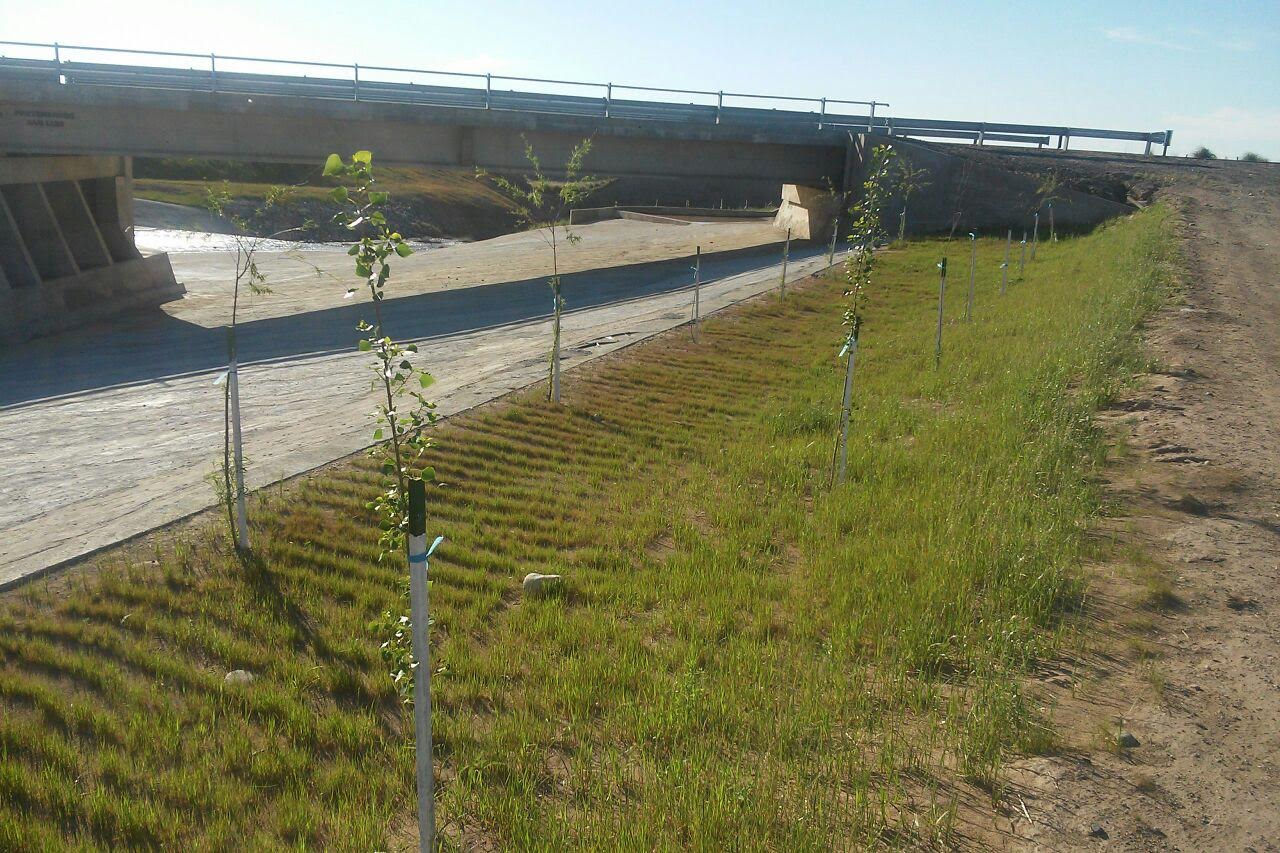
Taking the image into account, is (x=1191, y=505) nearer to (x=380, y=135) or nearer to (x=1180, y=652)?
(x=1180, y=652)

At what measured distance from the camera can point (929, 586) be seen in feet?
21.9

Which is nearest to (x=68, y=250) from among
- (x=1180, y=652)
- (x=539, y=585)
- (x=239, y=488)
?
(x=239, y=488)

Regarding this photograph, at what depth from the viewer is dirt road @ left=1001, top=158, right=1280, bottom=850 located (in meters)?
4.49

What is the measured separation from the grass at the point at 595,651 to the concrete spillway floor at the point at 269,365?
133 cm

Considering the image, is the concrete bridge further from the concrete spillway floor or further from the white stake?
the white stake

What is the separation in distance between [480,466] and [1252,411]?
843 centimetres

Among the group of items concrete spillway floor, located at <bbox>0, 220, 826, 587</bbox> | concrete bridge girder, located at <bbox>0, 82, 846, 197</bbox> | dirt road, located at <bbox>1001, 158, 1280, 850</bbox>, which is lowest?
concrete spillway floor, located at <bbox>0, 220, 826, 587</bbox>

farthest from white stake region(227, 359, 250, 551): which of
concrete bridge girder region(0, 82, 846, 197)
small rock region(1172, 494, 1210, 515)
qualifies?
concrete bridge girder region(0, 82, 846, 197)

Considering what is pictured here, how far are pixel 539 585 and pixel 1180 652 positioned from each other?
13.4 feet

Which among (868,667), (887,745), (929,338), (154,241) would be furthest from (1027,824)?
(154,241)

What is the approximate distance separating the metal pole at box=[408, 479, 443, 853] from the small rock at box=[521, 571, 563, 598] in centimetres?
302

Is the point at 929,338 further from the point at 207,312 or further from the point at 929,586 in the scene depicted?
the point at 207,312

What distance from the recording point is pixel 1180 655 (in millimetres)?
5953

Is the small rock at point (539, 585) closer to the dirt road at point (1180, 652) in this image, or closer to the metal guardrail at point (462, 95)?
the dirt road at point (1180, 652)
